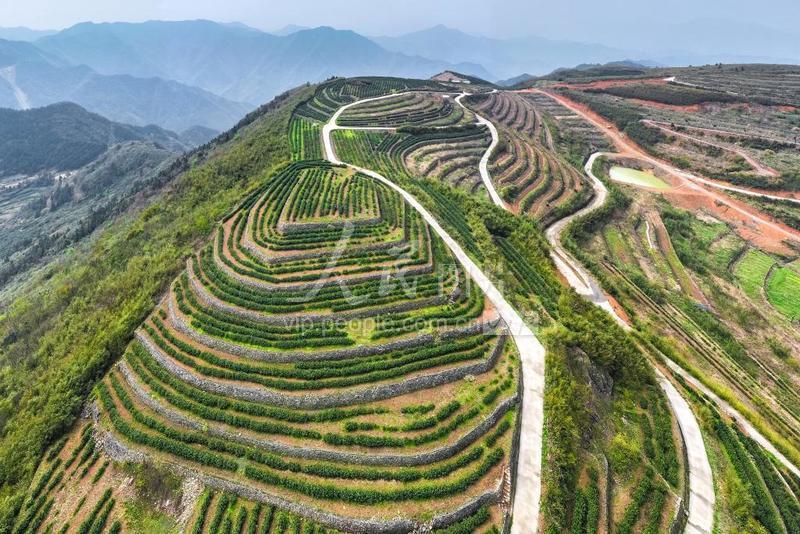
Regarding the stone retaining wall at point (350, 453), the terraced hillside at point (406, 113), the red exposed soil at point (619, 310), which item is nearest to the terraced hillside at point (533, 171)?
the terraced hillside at point (406, 113)

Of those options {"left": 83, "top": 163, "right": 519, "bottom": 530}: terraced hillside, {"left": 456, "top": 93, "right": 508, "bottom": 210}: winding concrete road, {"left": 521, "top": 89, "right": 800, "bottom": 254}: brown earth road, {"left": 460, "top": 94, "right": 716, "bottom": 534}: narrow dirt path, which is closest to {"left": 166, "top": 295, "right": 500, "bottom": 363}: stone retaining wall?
{"left": 83, "top": 163, "right": 519, "bottom": 530}: terraced hillside

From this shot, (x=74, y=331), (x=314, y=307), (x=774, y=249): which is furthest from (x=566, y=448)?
(x=774, y=249)

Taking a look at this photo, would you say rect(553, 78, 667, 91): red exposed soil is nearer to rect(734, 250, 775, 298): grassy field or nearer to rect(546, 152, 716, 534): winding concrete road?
rect(734, 250, 775, 298): grassy field

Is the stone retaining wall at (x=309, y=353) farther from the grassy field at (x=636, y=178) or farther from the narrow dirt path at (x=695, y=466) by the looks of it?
the grassy field at (x=636, y=178)

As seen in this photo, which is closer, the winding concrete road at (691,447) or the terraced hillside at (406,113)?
the winding concrete road at (691,447)

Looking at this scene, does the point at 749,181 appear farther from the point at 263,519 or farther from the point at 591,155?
the point at 263,519
